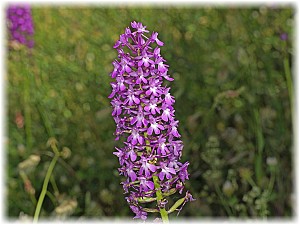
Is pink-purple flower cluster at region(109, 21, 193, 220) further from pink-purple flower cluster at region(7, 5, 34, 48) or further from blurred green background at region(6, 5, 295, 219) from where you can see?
pink-purple flower cluster at region(7, 5, 34, 48)

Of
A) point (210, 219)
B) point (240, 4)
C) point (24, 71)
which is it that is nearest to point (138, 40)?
point (210, 219)

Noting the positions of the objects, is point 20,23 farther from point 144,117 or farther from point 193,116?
point 144,117

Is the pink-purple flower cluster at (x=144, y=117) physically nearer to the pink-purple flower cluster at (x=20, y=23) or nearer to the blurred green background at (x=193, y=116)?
the blurred green background at (x=193, y=116)

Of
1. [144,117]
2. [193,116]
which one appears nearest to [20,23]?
[193,116]

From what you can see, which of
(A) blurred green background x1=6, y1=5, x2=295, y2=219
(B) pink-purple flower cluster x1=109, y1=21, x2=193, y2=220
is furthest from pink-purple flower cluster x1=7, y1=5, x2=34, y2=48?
(B) pink-purple flower cluster x1=109, y1=21, x2=193, y2=220

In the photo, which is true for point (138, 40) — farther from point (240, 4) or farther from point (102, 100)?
point (240, 4)
